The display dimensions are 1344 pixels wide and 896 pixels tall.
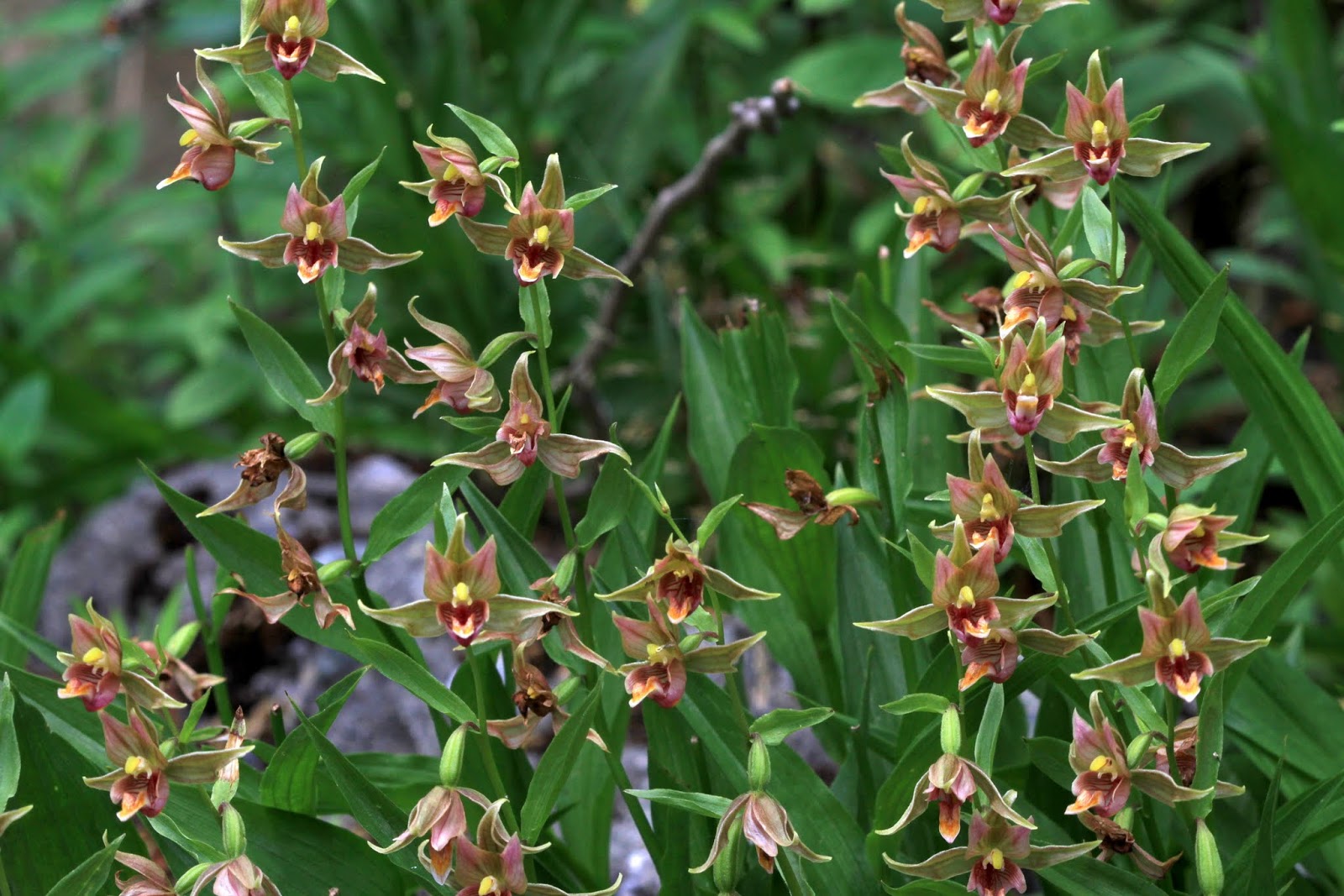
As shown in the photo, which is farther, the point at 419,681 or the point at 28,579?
the point at 28,579

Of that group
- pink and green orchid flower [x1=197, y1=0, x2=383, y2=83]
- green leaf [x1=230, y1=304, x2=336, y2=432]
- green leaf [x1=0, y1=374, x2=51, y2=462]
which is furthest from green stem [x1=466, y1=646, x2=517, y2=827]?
green leaf [x1=0, y1=374, x2=51, y2=462]

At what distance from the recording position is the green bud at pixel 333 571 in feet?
3.84

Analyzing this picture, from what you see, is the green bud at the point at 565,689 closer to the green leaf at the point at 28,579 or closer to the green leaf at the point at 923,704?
the green leaf at the point at 923,704

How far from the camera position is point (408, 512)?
47.6 inches

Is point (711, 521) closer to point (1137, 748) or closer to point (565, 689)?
point (565, 689)

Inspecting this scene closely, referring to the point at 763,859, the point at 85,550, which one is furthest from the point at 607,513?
the point at 85,550

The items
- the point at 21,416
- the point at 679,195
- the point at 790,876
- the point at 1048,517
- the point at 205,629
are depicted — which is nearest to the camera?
the point at 1048,517

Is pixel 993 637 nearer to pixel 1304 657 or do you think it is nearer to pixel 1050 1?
pixel 1050 1

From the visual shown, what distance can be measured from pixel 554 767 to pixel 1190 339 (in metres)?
0.63

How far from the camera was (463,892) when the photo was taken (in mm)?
1031

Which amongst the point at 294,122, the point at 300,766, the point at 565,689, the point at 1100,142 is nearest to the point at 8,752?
the point at 300,766

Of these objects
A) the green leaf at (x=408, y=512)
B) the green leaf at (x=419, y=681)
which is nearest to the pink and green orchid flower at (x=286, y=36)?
the green leaf at (x=408, y=512)

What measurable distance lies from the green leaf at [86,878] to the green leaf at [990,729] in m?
0.68

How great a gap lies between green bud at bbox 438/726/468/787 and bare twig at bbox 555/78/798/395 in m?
0.89
